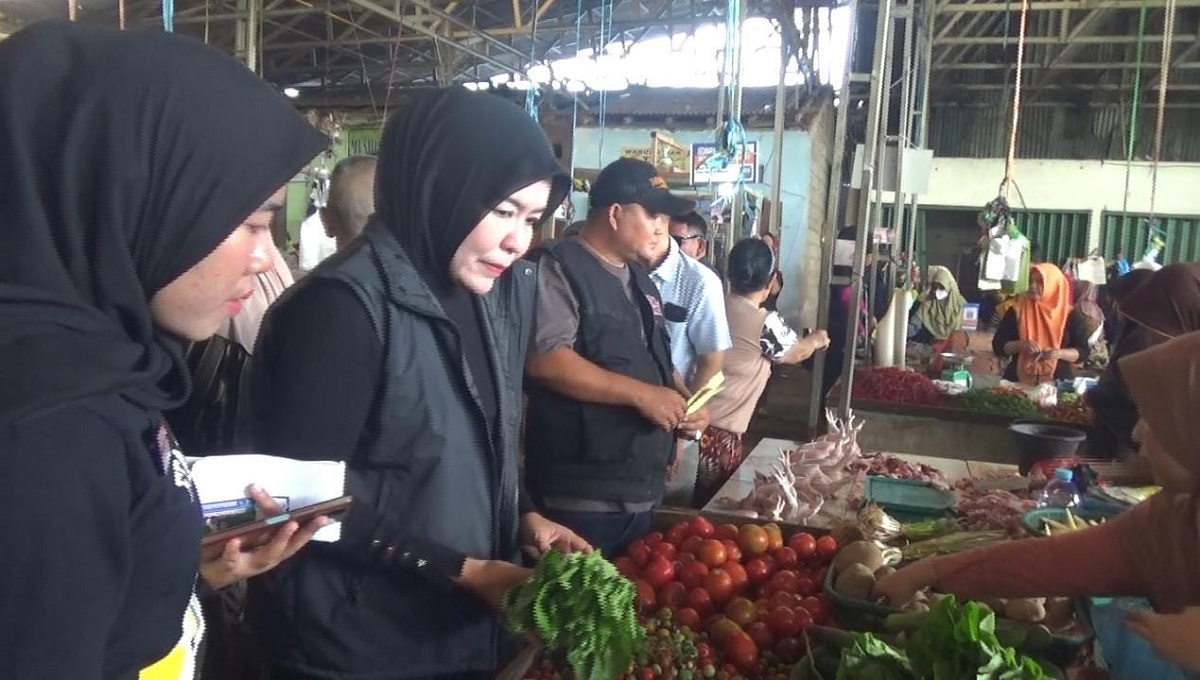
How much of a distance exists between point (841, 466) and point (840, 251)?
14.0ft

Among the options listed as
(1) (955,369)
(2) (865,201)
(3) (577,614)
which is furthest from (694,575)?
(1) (955,369)

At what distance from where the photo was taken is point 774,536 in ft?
8.34

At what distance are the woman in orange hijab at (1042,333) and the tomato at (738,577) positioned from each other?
4590mm

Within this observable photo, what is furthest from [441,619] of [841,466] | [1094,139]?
[1094,139]

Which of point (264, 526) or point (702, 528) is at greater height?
point (264, 526)

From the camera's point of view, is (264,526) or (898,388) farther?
(898,388)

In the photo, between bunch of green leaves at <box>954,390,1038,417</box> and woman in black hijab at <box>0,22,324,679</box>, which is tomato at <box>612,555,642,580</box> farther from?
bunch of green leaves at <box>954,390,1038,417</box>

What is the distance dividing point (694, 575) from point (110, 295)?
168 centimetres

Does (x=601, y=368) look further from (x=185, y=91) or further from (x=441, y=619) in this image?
(x=185, y=91)

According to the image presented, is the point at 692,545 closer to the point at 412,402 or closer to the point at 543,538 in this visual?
the point at 543,538

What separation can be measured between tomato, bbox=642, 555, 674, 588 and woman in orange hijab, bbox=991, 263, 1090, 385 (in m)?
4.70

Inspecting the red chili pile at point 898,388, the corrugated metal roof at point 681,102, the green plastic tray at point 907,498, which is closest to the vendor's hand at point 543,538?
the green plastic tray at point 907,498

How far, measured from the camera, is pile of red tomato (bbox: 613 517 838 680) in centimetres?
203

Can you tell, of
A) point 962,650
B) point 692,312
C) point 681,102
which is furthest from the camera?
point 681,102
